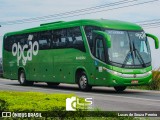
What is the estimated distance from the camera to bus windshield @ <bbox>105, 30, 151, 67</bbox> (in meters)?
20.9

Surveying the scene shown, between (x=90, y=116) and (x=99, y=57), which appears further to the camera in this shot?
(x=99, y=57)

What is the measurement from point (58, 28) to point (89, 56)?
3579 mm

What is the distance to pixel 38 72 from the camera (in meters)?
27.2

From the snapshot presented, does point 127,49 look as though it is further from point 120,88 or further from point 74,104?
Result: point 74,104

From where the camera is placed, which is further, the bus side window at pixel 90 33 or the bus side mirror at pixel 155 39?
the bus side mirror at pixel 155 39

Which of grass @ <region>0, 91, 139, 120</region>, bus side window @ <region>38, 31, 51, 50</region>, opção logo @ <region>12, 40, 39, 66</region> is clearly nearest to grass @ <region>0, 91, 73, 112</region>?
grass @ <region>0, 91, 139, 120</region>

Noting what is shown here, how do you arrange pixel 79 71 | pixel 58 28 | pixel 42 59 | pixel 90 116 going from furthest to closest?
1. pixel 42 59
2. pixel 58 28
3. pixel 79 71
4. pixel 90 116

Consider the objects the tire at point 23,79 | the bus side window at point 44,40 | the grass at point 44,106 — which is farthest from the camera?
the tire at point 23,79

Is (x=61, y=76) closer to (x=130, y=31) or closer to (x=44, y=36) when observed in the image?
(x=44, y=36)

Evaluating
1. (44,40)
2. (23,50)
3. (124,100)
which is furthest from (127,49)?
(23,50)

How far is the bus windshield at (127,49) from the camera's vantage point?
20.9 metres

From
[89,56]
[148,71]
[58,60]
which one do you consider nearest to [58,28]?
[58,60]

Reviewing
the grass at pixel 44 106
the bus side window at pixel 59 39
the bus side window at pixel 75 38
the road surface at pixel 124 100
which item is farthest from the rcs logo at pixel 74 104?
the bus side window at pixel 59 39

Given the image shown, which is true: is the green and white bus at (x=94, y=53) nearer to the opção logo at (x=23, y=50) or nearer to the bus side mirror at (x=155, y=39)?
the bus side mirror at (x=155, y=39)
